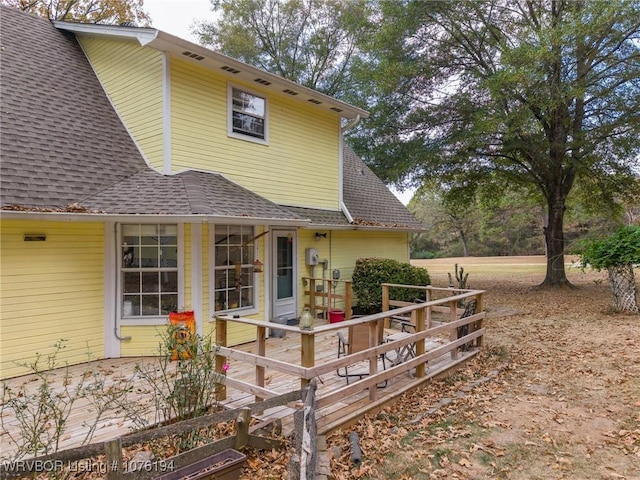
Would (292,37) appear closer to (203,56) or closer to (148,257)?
(203,56)

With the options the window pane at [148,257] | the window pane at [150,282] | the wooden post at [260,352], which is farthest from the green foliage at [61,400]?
→ the window pane at [148,257]

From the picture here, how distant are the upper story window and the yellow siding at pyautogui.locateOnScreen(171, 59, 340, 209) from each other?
14cm

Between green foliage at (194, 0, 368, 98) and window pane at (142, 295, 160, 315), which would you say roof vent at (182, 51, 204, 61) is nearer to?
window pane at (142, 295, 160, 315)

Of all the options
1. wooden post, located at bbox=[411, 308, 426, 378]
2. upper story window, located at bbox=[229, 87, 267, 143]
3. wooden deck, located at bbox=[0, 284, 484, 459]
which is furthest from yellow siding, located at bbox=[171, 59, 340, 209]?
wooden post, located at bbox=[411, 308, 426, 378]

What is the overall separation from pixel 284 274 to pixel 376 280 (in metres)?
2.77

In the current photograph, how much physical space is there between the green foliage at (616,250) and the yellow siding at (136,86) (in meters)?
10.9

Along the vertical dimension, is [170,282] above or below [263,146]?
below


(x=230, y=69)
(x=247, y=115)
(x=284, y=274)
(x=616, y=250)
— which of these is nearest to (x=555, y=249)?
(x=616, y=250)

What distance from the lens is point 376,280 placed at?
10.6 metres

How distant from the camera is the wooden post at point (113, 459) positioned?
2.57 metres

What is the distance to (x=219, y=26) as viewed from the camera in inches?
878

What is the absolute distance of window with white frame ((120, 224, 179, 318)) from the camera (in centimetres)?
666

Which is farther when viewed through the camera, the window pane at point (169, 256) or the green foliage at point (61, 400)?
the window pane at point (169, 256)

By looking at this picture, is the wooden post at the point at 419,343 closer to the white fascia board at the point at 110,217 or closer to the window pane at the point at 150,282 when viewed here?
the white fascia board at the point at 110,217
